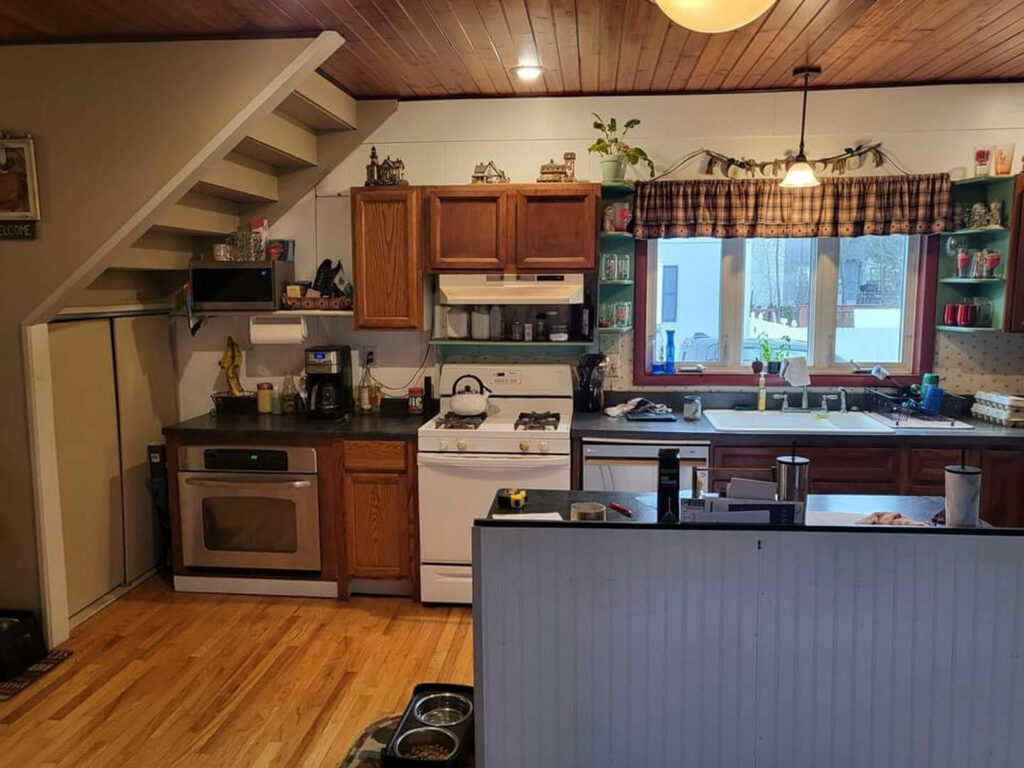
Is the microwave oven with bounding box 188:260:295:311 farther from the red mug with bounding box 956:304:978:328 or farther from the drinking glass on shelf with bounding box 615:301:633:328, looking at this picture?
the red mug with bounding box 956:304:978:328

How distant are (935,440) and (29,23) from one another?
4.24 m

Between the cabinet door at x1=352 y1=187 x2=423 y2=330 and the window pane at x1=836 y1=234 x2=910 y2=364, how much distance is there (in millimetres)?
2368

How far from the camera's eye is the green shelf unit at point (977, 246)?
3.81 metres

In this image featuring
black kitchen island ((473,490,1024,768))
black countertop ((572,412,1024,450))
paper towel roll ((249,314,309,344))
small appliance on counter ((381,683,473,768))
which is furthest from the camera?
paper towel roll ((249,314,309,344))

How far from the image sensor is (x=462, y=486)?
12.2ft

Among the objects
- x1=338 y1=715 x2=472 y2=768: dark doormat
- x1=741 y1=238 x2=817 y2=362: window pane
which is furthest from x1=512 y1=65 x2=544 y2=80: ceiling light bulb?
x1=338 y1=715 x2=472 y2=768: dark doormat

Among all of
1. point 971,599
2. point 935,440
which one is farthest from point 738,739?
point 935,440

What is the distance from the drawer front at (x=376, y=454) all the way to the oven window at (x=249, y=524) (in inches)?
15.7

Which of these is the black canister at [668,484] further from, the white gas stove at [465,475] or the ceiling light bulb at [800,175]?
the ceiling light bulb at [800,175]

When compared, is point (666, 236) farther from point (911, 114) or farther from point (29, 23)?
point (29, 23)

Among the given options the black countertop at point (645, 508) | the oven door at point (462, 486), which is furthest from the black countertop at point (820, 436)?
the black countertop at point (645, 508)

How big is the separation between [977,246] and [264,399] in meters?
4.02

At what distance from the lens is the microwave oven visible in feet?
13.3

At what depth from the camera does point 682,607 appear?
Answer: 6.45 ft
